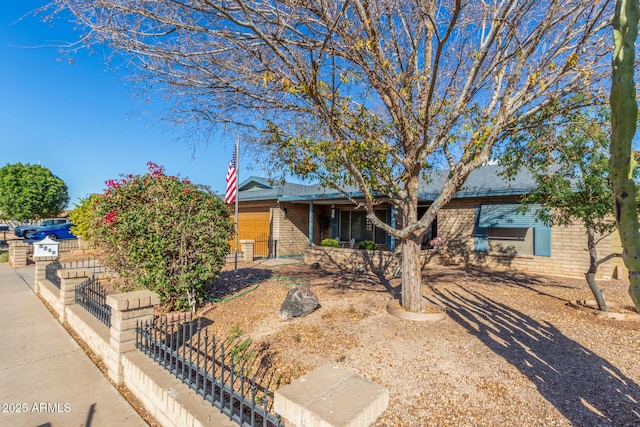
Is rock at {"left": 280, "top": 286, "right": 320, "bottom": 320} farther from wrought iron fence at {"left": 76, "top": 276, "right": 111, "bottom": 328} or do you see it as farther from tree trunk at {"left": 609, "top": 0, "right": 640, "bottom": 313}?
tree trunk at {"left": 609, "top": 0, "right": 640, "bottom": 313}

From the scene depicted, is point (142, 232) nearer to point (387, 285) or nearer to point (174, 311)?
point (174, 311)

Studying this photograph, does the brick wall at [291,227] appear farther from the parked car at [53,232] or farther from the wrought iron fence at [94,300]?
the parked car at [53,232]

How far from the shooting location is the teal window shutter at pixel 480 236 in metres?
11.3

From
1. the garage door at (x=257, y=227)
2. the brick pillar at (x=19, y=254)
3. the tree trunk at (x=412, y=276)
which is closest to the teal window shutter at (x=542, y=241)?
the tree trunk at (x=412, y=276)

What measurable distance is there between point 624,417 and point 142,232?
262 inches

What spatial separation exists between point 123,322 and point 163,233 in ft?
7.12

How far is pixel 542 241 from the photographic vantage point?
10.4 meters

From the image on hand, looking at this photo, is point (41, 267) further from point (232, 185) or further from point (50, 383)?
point (232, 185)

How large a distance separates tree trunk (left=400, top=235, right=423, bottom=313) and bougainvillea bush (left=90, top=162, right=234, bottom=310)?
3550mm

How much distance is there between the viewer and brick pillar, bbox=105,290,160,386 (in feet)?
11.6

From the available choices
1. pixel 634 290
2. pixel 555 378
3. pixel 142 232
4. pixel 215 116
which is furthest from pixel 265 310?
pixel 634 290

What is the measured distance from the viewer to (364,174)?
610cm

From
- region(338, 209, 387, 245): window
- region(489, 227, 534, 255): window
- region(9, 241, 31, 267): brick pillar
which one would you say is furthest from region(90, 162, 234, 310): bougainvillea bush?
region(338, 209, 387, 245): window

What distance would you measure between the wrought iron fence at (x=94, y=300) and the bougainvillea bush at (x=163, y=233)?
56 centimetres
